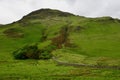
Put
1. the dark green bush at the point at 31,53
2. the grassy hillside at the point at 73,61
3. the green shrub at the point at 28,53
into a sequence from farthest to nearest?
the green shrub at the point at 28,53, the dark green bush at the point at 31,53, the grassy hillside at the point at 73,61

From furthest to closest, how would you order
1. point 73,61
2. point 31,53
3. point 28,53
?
point 28,53 → point 31,53 → point 73,61

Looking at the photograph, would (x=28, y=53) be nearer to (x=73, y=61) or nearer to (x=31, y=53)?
(x=31, y=53)

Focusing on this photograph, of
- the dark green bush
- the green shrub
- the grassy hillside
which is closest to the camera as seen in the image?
the grassy hillside

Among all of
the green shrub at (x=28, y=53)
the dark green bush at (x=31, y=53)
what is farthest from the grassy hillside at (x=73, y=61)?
the green shrub at (x=28, y=53)

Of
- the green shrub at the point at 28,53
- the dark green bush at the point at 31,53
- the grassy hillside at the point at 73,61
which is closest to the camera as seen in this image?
the grassy hillside at the point at 73,61

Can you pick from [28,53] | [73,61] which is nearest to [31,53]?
[28,53]

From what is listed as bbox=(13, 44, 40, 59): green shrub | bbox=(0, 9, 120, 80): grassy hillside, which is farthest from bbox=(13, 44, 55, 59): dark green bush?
bbox=(0, 9, 120, 80): grassy hillside

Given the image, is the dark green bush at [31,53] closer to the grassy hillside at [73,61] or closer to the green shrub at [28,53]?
the green shrub at [28,53]

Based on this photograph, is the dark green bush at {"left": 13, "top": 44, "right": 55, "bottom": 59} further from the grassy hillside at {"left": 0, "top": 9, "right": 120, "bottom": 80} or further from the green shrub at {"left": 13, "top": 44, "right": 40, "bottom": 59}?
the grassy hillside at {"left": 0, "top": 9, "right": 120, "bottom": 80}

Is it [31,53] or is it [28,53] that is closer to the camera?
[31,53]

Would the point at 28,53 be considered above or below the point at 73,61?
below

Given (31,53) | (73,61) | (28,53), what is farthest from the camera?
(28,53)

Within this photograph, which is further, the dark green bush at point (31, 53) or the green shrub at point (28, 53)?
the green shrub at point (28, 53)

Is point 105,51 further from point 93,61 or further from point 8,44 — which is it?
point 8,44
